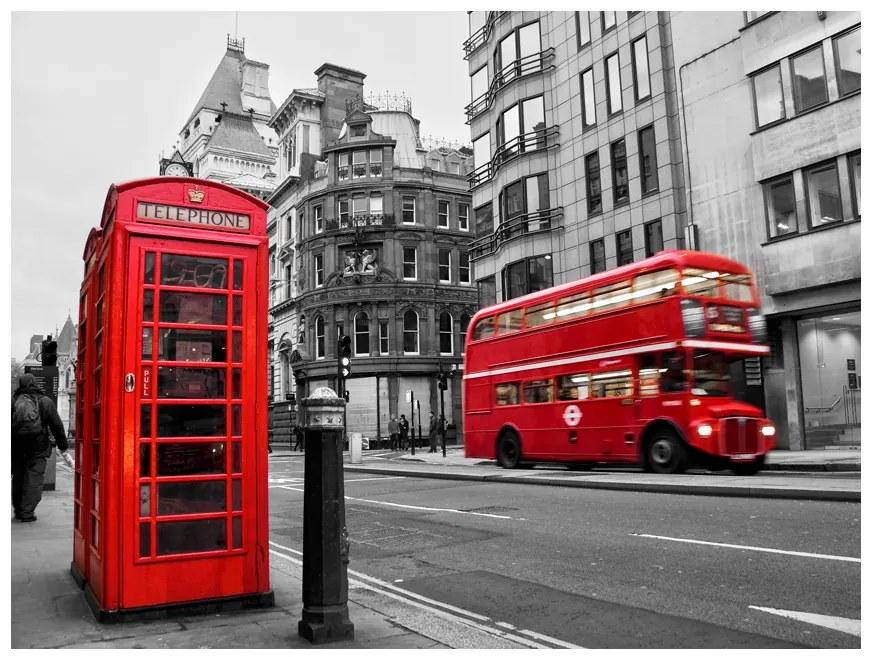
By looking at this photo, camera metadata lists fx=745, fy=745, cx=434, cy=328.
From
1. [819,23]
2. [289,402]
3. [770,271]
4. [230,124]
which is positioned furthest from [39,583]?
[230,124]

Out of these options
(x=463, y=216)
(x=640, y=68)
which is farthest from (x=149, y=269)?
(x=463, y=216)

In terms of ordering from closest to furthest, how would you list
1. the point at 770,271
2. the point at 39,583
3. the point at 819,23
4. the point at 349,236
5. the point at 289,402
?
1. the point at 39,583
2. the point at 819,23
3. the point at 770,271
4. the point at 349,236
5. the point at 289,402

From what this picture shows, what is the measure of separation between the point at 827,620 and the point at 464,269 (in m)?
43.2

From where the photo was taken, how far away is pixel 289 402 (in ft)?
160

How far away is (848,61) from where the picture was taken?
60.4 feet

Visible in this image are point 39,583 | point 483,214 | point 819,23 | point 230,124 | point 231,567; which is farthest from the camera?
point 230,124

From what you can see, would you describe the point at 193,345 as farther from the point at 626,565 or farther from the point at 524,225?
the point at 524,225

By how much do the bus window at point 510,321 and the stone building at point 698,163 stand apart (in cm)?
689

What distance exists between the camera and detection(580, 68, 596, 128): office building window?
2709cm

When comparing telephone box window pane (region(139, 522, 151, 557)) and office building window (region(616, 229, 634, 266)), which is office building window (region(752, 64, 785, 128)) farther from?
telephone box window pane (region(139, 522, 151, 557))

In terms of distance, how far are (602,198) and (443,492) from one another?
1584 cm

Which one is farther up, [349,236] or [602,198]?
[349,236]

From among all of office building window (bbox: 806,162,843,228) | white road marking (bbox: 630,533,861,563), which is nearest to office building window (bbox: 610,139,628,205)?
office building window (bbox: 806,162,843,228)

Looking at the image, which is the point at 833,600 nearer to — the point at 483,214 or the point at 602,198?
the point at 602,198
